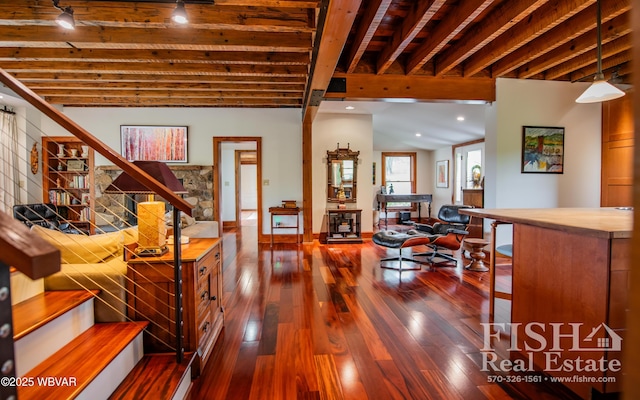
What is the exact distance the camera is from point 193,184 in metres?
5.70

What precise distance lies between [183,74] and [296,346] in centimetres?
365

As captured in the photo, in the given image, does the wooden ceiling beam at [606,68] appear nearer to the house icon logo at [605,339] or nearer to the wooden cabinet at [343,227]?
the wooden cabinet at [343,227]

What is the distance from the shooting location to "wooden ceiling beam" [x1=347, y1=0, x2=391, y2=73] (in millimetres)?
2439

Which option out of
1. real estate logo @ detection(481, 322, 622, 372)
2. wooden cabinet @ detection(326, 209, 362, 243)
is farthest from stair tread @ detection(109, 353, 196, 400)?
wooden cabinet @ detection(326, 209, 362, 243)

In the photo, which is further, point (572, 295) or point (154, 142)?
point (154, 142)

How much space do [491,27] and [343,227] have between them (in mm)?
3652

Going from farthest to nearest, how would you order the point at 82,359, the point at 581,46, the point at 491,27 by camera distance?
the point at 581,46
the point at 491,27
the point at 82,359

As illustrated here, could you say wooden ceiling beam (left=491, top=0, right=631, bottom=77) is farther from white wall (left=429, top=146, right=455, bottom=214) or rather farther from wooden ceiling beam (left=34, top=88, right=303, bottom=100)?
white wall (left=429, top=146, right=455, bottom=214)

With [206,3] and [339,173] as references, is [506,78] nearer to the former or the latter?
[339,173]

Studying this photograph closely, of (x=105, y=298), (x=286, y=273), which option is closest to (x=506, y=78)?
(x=286, y=273)

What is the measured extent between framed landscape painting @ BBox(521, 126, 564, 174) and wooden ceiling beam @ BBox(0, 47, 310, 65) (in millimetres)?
3304

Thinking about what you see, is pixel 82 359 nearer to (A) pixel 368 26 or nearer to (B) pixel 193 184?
(A) pixel 368 26

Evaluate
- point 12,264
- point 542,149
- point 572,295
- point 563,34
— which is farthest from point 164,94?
point 542,149

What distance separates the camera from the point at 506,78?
428cm
